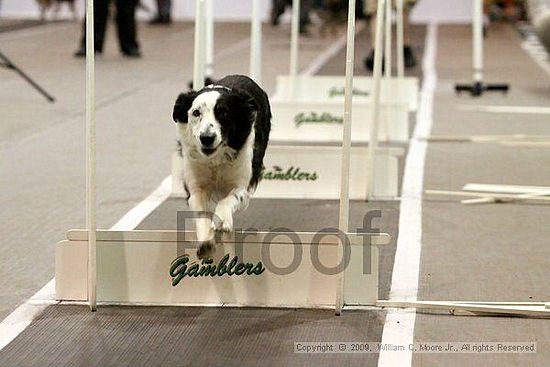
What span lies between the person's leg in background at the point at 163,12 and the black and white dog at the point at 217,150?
15.9m

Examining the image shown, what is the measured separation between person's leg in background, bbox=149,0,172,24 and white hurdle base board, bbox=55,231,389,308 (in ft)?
53.5

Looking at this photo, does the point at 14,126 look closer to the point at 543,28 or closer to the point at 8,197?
the point at 8,197

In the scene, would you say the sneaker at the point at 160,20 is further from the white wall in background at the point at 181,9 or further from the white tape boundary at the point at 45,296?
the white tape boundary at the point at 45,296

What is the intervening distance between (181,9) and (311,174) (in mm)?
15583

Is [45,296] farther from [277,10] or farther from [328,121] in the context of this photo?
[277,10]

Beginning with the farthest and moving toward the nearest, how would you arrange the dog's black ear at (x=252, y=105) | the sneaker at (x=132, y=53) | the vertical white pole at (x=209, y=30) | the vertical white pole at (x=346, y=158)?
the sneaker at (x=132, y=53), the vertical white pole at (x=209, y=30), the dog's black ear at (x=252, y=105), the vertical white pole at (x=346, y=158)

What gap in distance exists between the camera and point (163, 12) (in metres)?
20.3

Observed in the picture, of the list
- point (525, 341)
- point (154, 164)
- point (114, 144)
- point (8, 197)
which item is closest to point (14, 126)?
point (114, 144)

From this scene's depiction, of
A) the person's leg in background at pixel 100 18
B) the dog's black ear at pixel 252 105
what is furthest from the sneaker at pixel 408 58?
the dog's black ear at pixel 252 105

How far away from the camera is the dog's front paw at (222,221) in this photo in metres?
4.18

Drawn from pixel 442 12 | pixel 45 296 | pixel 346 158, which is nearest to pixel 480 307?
pixel 346 158

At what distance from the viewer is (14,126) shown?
29.4ft

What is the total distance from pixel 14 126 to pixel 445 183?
370 centimetres

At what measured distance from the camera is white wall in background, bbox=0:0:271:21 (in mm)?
21484
